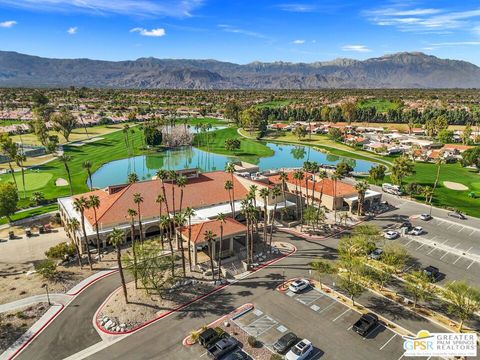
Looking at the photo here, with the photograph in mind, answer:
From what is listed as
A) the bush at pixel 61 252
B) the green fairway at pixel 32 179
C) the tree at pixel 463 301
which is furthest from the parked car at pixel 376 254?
the green fairway at pixel 32 179

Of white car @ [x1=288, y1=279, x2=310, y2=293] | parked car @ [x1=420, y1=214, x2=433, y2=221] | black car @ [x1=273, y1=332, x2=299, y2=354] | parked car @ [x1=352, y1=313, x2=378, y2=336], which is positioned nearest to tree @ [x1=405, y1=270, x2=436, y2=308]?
parked car @ [x1=352, y1=313, x2=378, y2=336]

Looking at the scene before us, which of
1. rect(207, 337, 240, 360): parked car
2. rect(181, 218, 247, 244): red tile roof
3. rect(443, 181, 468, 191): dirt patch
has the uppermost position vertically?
rect(181, 218, 247, 244): red tile roof

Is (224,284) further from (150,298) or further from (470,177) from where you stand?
(470,177)

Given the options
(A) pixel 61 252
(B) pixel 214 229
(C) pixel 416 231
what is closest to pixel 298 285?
(B) pixel 214 229

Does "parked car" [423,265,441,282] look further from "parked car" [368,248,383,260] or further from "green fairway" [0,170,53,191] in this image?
"green fairway" [0,170,53,191]

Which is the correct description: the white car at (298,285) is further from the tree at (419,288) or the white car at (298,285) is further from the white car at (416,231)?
the white car at (416,231)
